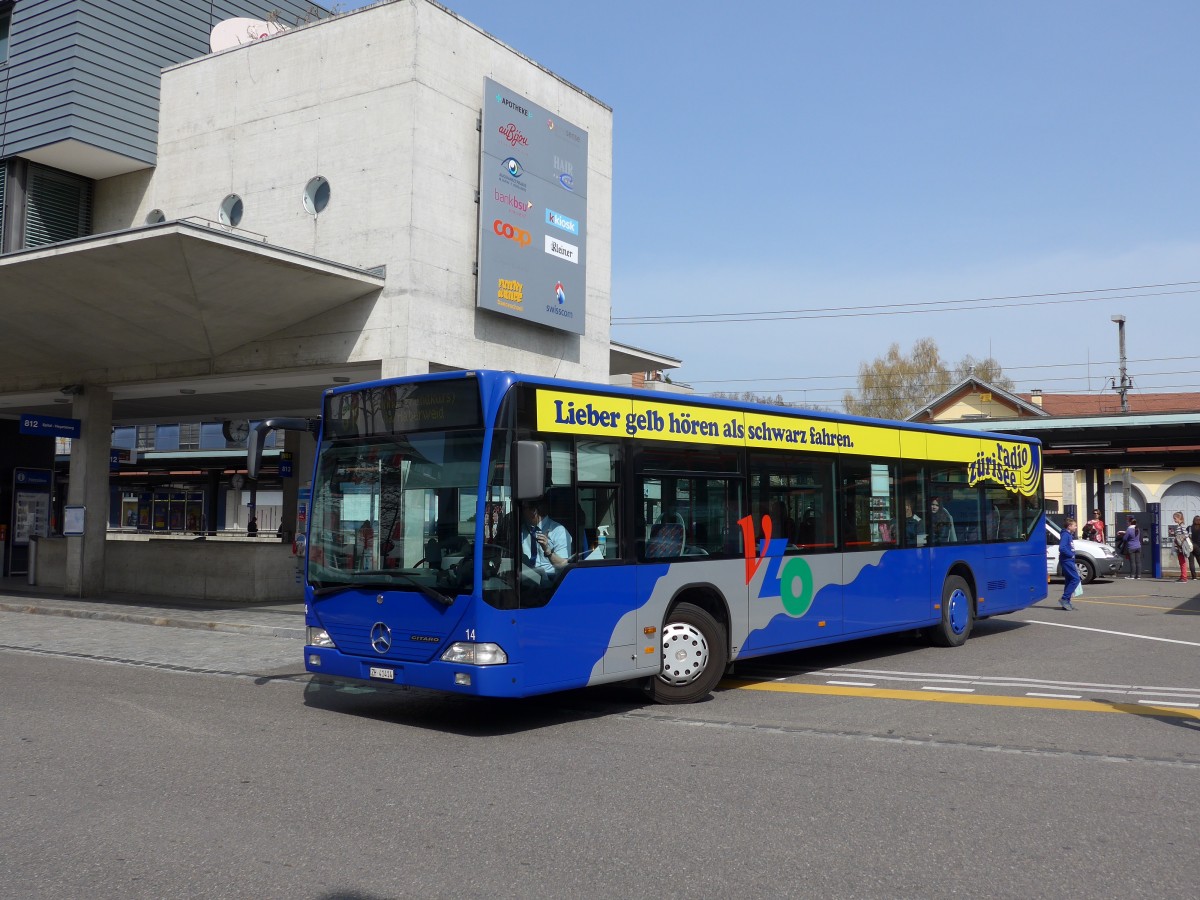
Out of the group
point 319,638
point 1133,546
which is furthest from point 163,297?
point 1133,546

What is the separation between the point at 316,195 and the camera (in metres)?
17.6

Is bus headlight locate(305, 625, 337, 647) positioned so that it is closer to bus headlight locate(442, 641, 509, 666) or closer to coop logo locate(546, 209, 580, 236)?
bus headlight locate(442, 641, 509, 666)

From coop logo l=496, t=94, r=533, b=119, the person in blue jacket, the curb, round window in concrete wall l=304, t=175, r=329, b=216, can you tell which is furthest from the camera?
the person in blue jacket

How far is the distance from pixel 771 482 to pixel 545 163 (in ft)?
32.7

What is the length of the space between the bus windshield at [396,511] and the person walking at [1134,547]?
25.9 m

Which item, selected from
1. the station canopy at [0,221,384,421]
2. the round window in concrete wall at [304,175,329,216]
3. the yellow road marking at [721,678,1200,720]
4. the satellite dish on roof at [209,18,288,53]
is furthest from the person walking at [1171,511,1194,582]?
the satellite dish on roof at [209,18,288,53]

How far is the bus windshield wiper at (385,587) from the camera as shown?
825 cm

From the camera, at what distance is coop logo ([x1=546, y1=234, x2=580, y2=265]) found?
742 inches

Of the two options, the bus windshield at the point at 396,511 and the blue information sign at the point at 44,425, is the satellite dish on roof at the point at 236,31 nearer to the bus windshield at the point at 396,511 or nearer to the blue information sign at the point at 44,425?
the blue information sign at the point at 44,425

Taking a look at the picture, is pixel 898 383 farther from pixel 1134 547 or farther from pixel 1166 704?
pixel 1166 704

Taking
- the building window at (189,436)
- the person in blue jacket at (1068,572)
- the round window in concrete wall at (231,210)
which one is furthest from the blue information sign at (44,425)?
the building window at (189,436)

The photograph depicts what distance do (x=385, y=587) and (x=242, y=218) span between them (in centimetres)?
1175

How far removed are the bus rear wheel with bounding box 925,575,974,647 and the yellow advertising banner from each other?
1416 mm

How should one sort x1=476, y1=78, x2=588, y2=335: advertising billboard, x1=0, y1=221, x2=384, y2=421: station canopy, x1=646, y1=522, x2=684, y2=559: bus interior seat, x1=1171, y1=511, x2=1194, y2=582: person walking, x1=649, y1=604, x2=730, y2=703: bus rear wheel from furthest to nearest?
x1=1171, y1=511, x2=1194, y2=582: person walking → x1=476, y1=78, x2=588, y2=335: advertising billboard → x1=0, y1=221, x2=384, y2=421: station canopy → x1=649, y1=604, x2=730, y2=703: bus rear wheel → x1=646, y1=522, x2=684, y2=559: bus interior seat
